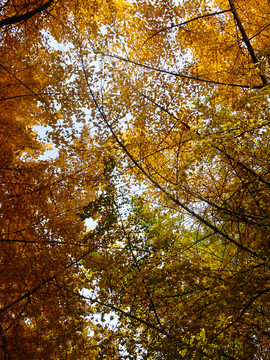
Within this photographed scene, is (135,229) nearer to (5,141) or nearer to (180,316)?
(180,316)

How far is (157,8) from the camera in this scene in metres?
4.89

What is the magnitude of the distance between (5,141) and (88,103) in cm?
155

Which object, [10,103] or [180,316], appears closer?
[180,316]

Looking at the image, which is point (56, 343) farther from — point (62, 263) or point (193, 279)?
point (193, 279)

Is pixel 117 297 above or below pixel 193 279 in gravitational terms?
above

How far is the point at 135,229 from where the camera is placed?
4.33 metres

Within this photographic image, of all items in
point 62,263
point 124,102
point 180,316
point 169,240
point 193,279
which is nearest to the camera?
point 193,279

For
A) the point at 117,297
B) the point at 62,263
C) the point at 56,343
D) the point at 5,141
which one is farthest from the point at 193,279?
the point at 5,141

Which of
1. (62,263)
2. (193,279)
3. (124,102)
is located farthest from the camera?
(124,102)

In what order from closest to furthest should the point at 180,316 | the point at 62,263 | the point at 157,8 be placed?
the point at 180,316 → the point at 62,263 → the point at 157,8

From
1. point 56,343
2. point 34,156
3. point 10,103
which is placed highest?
point 34,156

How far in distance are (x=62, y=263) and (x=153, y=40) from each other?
452 cm

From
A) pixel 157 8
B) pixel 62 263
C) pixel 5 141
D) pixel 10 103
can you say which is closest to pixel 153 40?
pixel 157 8

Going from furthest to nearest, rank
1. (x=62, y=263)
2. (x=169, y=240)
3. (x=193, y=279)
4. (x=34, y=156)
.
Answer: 1. (x=34, y=156)
2. (x=62, y=263)
3. (x=169, y=240)
4. (x=193, y=279)
